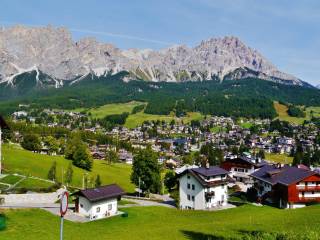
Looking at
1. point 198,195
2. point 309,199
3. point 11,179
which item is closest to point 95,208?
point 11,179

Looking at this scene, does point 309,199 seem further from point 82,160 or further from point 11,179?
point 82,160

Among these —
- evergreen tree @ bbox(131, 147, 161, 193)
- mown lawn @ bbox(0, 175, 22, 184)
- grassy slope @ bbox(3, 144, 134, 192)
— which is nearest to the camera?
mown lawn @ bbox(0, 175, 22, 184)

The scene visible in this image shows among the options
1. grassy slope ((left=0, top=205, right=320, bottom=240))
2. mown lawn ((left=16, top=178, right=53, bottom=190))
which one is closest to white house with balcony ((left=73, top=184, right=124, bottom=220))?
grassy slope ((left=0, top=205, right=320, bottom=240))

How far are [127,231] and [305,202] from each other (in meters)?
44.6

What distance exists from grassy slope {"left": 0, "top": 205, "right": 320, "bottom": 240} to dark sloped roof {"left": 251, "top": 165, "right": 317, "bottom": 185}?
14.3m

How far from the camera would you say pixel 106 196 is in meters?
72.3

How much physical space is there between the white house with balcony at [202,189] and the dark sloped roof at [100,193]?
18.6 metres

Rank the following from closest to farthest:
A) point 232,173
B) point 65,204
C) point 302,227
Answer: point 65,204
point 302,227
point 232,173

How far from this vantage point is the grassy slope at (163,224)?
51969 mm

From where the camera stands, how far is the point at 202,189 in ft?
287

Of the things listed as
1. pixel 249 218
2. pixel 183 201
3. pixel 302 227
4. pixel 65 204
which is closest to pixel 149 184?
pixel 183 201

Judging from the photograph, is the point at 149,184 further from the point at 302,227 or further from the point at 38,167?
the point at 302,227

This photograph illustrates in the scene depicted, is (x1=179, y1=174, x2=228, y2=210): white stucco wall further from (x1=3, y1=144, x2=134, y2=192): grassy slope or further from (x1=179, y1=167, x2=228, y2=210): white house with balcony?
(x1=3, y1=144, x2=134, y2=192): grassy slope

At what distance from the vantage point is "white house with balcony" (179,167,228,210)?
87375 millimetres
